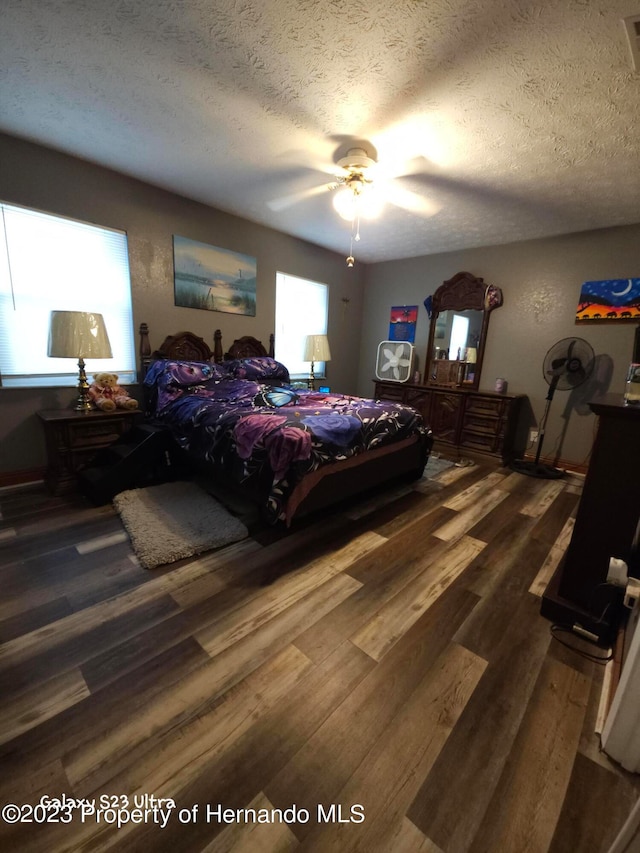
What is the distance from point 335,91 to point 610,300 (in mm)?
3191

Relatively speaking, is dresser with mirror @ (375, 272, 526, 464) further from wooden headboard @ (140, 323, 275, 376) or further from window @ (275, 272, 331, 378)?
wooden headboard @ (140, 323, 275, 376)

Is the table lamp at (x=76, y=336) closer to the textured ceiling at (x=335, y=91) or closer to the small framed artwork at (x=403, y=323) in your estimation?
the textured ceiling at (x=335, y=91)

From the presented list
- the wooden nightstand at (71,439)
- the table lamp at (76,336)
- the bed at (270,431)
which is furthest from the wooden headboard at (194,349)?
the wooden nightstand at (71,439)

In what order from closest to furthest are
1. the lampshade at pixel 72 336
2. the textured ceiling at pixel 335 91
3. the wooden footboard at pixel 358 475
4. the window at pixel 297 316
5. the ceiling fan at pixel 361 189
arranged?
the textured ceiling at pixel 335 91, the wooden footboard at pixel 358 475, the ceiling fan at pixel 361 189, the lampshade at pixel 72 336, the window at pixel 297 316

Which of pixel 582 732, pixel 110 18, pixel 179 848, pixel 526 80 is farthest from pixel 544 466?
pixel 110 18

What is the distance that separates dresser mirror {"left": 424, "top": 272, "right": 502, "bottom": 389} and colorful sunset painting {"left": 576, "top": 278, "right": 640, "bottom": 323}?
0.80m

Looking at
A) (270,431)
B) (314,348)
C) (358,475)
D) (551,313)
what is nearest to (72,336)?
(270,431)

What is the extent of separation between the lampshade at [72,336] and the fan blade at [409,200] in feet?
8.18

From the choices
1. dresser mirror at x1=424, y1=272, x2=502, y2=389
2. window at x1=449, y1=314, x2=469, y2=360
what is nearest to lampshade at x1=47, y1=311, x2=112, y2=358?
dresser mirror at x1=424, y1=272, x2=502, y2=389

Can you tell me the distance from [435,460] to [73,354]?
345 centimetres

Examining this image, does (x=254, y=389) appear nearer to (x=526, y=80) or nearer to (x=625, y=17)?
(x=526, y=80)

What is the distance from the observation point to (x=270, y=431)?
1.95m

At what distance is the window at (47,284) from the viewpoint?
2.37 metres

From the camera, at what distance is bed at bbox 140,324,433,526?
1.92 meters
